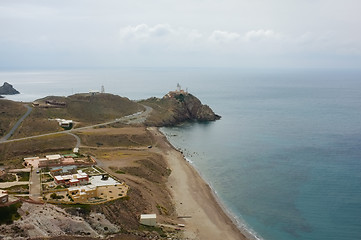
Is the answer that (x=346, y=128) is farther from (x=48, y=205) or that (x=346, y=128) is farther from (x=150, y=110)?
(x=48, y=205)

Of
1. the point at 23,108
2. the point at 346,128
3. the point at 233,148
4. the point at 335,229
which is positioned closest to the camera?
the point at 335,229

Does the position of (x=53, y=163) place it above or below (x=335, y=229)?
above

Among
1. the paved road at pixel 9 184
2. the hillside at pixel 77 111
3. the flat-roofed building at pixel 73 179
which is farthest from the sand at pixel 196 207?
the hillside at pixel 77 111

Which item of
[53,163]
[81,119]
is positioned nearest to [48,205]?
[53,163]

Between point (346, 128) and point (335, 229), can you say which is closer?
point (335, 229)

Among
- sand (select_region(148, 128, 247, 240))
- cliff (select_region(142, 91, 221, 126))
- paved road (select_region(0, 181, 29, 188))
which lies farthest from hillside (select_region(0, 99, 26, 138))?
sand (select_region(148, 128, 247, 240))

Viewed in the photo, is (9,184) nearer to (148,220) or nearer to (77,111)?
(148,220)

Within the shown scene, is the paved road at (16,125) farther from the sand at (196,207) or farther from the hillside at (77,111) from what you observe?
the sand at (196,207)
